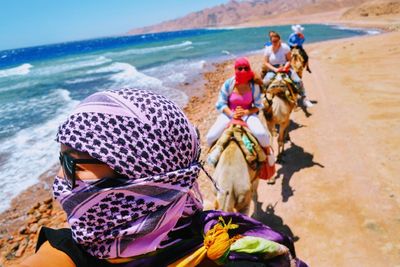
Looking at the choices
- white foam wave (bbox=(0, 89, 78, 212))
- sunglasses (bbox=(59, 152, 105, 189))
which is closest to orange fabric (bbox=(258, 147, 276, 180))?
sunglasses (bbox=(59, 152, 105, 189))

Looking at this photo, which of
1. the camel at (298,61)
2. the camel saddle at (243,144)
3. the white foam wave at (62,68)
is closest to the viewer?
the camel saddle at (243,144)

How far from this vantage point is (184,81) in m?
19.9

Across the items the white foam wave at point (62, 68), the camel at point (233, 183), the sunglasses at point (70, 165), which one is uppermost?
the sunglasses at point (70, 165)

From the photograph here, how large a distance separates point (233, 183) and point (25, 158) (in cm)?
821

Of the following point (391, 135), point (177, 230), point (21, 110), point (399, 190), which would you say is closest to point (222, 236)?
point (177, 230)

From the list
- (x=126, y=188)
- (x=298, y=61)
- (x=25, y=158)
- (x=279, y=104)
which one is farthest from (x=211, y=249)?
(x=298, y=61)

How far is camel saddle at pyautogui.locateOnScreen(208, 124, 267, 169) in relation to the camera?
3936 millimetres

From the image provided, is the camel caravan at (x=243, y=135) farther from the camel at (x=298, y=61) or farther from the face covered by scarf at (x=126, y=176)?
the camel at (x=298, y=61)

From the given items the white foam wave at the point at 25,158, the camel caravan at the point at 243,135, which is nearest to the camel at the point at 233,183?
the camel caravan at the point at 243,135

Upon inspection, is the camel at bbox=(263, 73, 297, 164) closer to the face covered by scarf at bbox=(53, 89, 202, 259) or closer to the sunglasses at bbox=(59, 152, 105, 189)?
the face covered by scarf at bbox=(53, 89, 202, 259)

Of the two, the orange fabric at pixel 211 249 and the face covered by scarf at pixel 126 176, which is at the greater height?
the face covered by scarf at pixel 126 176

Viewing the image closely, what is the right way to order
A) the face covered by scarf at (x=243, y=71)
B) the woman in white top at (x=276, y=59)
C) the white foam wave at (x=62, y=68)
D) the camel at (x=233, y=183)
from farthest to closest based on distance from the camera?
the white foam wave at (x=62, y=68) < the woman in white top at (x=276, y=59) < the face covered by scarf at (x=243, y=71) < the camel at (x=233, y=183)

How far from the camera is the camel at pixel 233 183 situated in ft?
11.3

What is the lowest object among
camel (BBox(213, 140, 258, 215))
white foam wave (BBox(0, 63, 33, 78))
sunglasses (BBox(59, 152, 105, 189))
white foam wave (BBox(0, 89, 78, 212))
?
white foam wave (BBox(0, 89, 78, 212))
